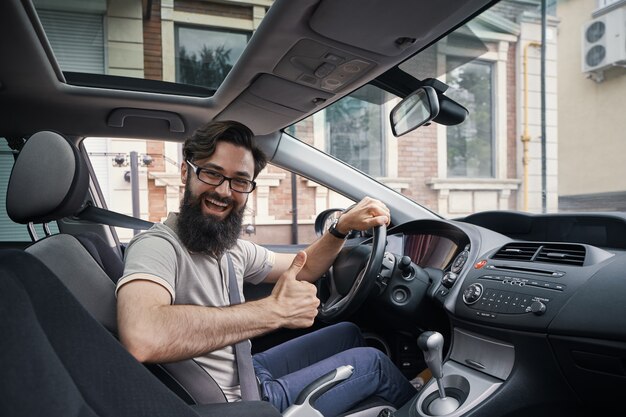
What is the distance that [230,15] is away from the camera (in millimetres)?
2650

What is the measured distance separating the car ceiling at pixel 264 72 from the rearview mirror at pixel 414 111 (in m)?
0.20

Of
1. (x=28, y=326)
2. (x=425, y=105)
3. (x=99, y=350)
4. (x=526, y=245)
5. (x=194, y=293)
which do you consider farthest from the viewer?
(x=425, y=105)

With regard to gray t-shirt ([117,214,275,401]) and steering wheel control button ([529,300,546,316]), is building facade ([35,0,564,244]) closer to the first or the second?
gray t-shirt ([117,214,275,401])

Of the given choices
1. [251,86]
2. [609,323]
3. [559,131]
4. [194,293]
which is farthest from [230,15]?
[559,131]

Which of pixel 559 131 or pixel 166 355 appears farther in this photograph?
pixel 559 131

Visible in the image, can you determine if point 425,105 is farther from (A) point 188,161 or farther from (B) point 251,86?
(A) point 188,161

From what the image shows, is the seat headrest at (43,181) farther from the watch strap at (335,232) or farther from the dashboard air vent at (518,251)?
the dashboard air vent at (518,251)

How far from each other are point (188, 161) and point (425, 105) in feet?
A: 3.08

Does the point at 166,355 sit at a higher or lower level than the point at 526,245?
lower

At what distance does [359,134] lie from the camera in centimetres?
399

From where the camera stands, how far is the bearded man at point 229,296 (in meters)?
1.31

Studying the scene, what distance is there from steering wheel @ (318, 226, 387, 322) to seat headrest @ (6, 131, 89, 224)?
3.12 ft

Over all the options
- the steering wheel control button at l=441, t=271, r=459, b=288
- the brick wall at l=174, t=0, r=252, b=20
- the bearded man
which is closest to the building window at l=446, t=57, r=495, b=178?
the brick wall at l=174, t=0, r=252, b=20

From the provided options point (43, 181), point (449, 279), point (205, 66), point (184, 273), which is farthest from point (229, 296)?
point (205, 66)
